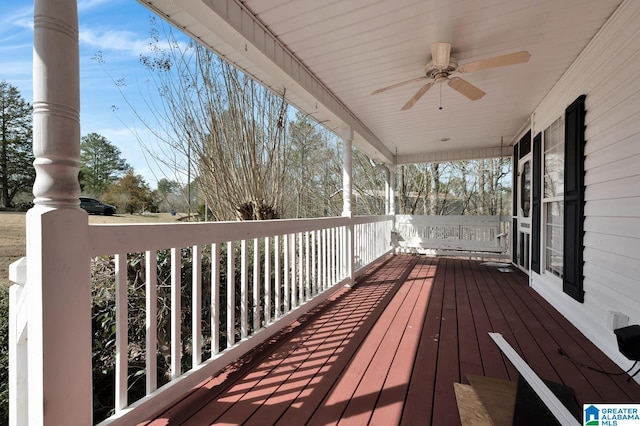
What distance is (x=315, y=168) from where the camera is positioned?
10.9m

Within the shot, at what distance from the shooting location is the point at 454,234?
261 inches

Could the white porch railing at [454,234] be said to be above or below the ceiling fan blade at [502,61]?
below

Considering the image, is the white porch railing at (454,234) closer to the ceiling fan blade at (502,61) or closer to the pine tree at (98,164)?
the ceiling fan blade at (502,61)

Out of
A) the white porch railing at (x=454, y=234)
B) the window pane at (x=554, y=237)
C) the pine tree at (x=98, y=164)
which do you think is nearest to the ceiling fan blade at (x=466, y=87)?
the window pane at (x=554, y=237)

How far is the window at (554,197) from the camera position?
3311 millimetres

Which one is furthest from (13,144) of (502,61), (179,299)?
(502,61)

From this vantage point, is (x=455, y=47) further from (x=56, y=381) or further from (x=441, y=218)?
(x=441, y=218)

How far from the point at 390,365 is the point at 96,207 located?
242 cm

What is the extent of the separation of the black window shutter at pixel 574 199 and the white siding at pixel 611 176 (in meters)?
0.06

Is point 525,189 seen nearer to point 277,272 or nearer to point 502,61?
point 502,61

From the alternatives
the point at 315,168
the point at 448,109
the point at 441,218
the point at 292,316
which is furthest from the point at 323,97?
the point at 315,168

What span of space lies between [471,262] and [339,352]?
500 centimetres

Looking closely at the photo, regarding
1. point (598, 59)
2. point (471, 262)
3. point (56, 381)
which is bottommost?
point (471, 262)

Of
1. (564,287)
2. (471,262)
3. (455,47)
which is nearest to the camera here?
(455,47)
